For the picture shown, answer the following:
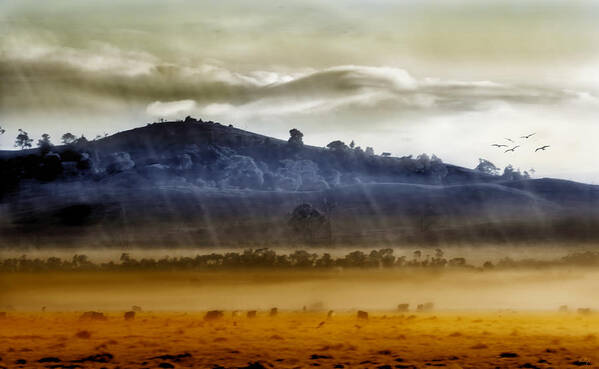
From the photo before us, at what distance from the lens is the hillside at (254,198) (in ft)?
422

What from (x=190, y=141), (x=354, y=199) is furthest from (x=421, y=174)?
(x=190, y=141)

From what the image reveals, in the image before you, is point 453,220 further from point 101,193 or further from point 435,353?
point 435,353

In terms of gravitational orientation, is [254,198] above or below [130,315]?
above

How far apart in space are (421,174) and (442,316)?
13107 centimetres

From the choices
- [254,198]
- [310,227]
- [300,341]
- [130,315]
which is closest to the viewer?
[300,341]

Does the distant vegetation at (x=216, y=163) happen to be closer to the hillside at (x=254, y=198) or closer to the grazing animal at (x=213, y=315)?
the hillside at (x=254, y=198)

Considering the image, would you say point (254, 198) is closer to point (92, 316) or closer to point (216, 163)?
point (216, 163)

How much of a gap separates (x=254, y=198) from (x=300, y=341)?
11678 cm

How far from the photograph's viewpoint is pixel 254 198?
512ft

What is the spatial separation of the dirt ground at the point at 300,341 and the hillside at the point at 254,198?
183 ft

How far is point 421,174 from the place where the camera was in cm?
18025

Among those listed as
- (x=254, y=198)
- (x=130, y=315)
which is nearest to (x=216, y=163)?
(x=254, y=198)

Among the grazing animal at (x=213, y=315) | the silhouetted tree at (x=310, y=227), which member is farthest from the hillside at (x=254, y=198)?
the grazing animal at (x=213, y=315)

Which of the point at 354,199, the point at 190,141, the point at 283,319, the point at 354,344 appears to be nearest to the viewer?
the point at 354,344
